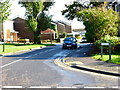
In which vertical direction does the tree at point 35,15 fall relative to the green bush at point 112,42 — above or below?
above

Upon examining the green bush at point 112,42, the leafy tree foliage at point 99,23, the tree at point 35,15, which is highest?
the tree at point 35,15

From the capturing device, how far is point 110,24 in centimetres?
1773

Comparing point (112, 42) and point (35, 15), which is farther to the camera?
point (35, 15)

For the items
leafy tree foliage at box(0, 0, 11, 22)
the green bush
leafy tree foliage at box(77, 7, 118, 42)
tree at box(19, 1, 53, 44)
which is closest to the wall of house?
tree at box(19, 1, 53, 44)

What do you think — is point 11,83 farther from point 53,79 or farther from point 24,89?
point 53,79

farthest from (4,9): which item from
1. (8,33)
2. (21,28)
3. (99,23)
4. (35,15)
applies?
(21,28)

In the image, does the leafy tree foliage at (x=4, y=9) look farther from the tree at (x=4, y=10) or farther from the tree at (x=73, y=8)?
the tree at (x=73, y=8)

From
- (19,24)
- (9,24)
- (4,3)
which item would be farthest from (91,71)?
(19,24)

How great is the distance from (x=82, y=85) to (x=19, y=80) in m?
2.69

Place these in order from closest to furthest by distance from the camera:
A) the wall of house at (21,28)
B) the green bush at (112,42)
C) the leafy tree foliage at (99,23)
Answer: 1. the green bush at (112,42)
2. the leafy tree foliage at (99,23)
3. the wall of house at (21,28)

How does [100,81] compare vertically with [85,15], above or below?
below

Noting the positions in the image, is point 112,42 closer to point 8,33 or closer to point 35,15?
point 35,15

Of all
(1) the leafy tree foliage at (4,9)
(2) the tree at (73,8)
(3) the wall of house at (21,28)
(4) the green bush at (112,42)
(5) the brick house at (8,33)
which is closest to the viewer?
(4) the green bush at (112,42)

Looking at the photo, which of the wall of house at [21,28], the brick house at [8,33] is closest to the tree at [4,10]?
the brick house at [8,33]
